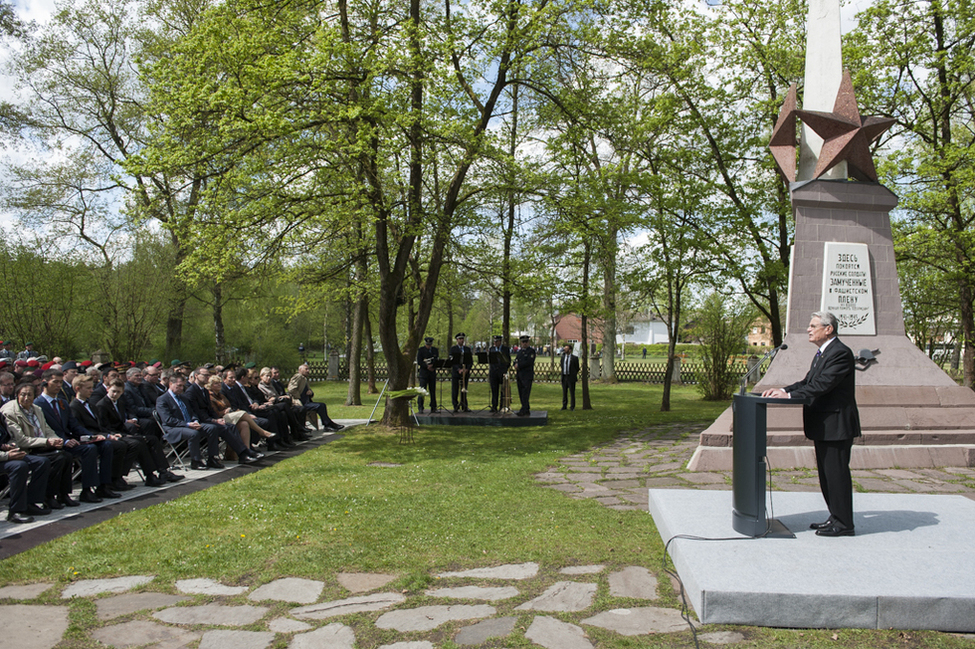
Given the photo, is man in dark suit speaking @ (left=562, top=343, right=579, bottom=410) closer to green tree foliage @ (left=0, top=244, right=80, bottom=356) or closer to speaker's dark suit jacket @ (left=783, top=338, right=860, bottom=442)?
speaker's dark suit jacket @ (left=783, top=338, right=860, bottom=442)

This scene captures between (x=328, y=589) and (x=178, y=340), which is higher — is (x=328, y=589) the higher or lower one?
the lower one

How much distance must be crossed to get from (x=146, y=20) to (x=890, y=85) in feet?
72.2

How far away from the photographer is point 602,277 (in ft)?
65.4

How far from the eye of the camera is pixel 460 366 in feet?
47.9

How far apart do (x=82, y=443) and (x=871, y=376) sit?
9.40 metres

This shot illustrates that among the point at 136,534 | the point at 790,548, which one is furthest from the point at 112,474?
the point at 790,548

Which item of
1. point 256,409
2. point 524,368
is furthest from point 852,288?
point 256,409

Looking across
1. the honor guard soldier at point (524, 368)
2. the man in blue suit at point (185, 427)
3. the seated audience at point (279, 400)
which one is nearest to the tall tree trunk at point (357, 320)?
the seated audience at point (279, 400)

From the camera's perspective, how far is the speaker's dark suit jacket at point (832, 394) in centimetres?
451

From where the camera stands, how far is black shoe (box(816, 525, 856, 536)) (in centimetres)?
452

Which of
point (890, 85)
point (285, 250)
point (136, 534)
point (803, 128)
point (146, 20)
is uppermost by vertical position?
point (146, 20)

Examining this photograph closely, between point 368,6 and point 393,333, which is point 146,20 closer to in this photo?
point 368,6

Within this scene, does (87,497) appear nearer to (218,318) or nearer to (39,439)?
(39,439)

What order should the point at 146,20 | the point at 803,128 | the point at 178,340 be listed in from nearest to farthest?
the point at 803,128 → the point at 146,20 → the point at 178,340
